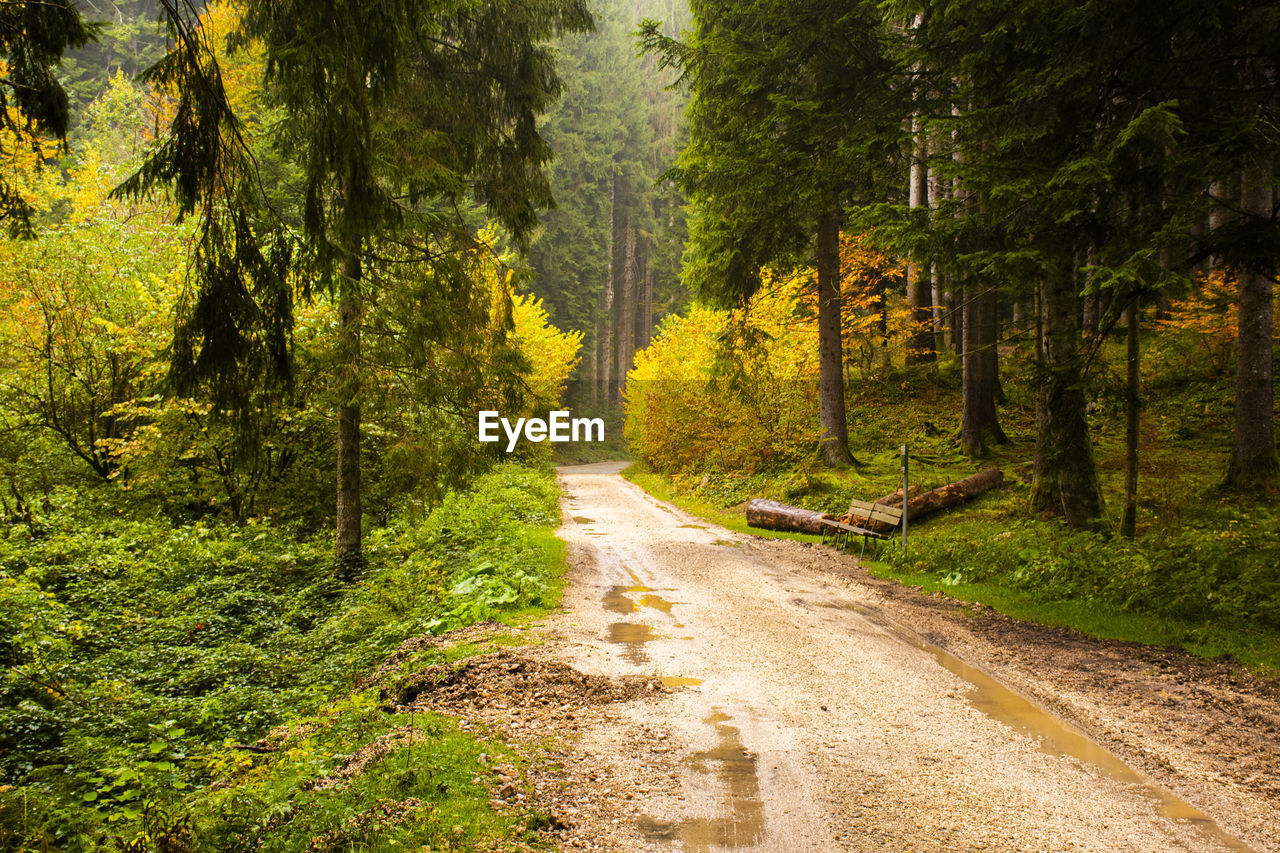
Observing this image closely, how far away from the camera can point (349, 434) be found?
402 inches

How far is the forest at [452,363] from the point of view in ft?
14.1

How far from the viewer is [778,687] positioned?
550cm

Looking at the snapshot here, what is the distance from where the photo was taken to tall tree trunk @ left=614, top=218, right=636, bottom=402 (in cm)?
5456

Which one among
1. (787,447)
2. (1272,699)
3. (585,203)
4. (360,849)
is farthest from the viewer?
(585,203)

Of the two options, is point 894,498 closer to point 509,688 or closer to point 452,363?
point 452,363

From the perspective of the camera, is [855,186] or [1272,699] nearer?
[1272,699]

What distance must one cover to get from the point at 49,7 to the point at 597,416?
4970cm

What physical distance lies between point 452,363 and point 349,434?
2.01 metres

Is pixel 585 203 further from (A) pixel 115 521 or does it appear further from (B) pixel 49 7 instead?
(B) pixel 49 7

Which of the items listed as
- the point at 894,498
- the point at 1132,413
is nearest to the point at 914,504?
the point at 894,498

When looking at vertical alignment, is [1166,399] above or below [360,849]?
above

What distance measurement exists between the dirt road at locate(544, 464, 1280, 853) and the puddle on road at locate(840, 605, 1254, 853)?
16mm

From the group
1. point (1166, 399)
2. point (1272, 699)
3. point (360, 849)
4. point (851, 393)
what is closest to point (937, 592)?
point (1272, 699)

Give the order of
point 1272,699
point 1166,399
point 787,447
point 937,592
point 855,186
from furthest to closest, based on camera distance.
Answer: point 787,447
point 1166,399
point 855,186
point 937,592
point 1272,699
